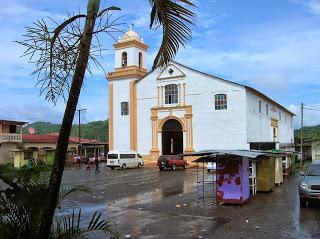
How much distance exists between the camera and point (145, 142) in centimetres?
4881

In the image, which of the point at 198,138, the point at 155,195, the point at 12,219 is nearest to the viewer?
the point at 12,219

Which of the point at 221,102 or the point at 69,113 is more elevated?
the point at 221,102

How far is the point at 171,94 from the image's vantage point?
4781cm

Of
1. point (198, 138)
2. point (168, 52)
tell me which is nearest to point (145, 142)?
point (198, 138)

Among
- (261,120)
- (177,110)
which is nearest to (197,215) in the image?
(177,110)

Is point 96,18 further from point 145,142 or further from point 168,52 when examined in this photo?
point 145,142

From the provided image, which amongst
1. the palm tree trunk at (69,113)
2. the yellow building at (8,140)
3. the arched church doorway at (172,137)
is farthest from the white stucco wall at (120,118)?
the palm tree trunk at (69,113)

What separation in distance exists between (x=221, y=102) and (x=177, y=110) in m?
5.17

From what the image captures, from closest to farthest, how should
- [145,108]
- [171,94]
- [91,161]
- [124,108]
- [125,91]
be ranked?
[91,161], [171,94], [145,108], [125,91], [124,108]

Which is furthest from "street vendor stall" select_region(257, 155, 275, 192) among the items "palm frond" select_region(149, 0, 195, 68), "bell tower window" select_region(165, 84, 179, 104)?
"bell tower window" select_region(165, 84, 179, 104)

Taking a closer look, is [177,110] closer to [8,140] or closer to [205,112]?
[205,112]

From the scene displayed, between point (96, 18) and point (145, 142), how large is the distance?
4386 cm

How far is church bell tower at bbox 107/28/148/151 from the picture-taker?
49.5 meters

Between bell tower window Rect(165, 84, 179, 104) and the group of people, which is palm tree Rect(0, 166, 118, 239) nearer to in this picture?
the group of people
